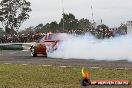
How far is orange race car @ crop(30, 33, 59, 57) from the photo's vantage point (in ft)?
79.9

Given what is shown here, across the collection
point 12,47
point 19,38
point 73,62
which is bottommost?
point 73,62

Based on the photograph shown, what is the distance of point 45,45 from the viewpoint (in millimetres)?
24984

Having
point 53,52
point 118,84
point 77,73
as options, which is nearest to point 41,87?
point 118,84

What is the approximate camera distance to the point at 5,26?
81.4m

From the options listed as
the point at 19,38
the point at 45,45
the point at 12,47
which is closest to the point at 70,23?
the point at 19,38

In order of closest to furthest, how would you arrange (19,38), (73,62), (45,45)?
(73,62)
(45,45)
(19,38)

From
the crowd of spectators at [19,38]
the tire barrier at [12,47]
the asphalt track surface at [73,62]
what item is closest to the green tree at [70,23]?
the crowd of spectators at [19,38]

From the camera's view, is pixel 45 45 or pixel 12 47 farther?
pixel 12 47

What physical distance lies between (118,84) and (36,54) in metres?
17.3

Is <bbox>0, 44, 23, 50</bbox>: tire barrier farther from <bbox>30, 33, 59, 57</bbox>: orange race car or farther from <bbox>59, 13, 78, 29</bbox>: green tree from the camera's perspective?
<bbox>59, 13, 78, 29</bbox>: green tree

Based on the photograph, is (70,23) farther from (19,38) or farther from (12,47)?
(12,47)

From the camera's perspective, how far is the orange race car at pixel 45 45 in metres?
24.4

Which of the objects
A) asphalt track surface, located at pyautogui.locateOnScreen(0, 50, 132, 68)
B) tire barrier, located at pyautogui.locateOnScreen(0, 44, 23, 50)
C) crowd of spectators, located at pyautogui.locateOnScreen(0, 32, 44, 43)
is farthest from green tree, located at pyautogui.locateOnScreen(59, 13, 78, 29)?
asphalt track surface, located at pyautogui.locateOnScreen(0, 50, 132, 68)

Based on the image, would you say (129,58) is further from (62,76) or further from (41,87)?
(41,87)
